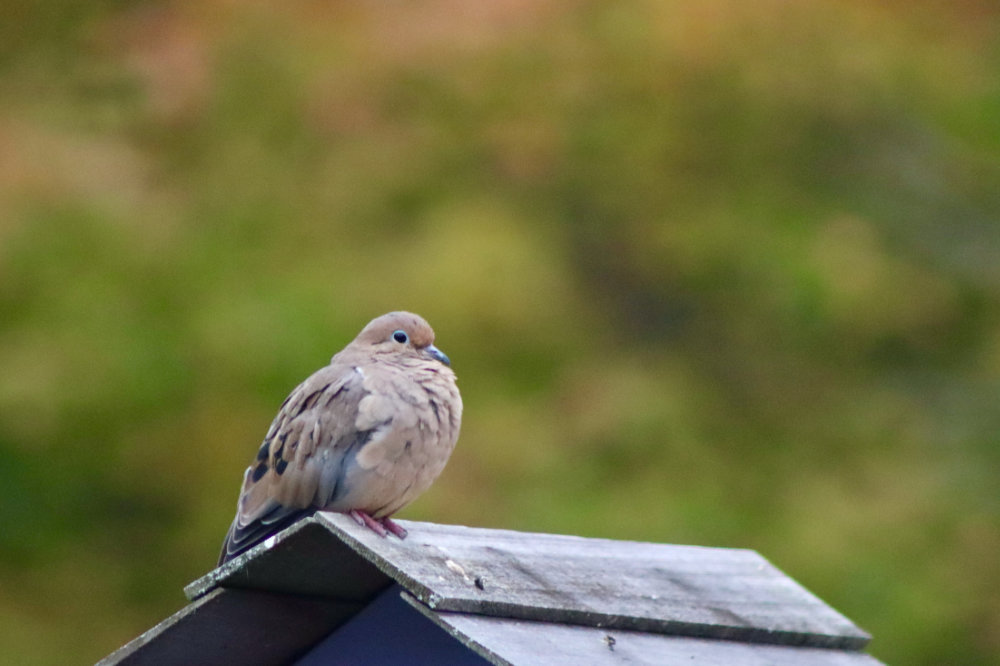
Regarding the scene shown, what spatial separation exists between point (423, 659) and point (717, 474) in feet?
16.7

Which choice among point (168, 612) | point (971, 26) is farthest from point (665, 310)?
point (168, 612)

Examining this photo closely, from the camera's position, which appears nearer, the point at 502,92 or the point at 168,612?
the point at 168,612

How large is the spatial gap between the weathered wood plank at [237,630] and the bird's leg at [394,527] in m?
0.20

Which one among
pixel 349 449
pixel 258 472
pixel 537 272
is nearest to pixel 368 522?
pixel 349 449

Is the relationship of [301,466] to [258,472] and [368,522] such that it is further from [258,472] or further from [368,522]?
[368,522]

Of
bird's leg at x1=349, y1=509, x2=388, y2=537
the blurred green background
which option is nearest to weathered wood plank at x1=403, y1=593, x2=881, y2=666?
bird's leg at x1=349, y1=509, x2=388, y2=537

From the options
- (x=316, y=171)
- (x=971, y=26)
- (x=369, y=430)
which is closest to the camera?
(x=369, y=430)

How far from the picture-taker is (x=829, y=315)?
8.72 metres

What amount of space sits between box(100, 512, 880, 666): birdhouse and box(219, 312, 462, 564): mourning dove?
0.57 ft

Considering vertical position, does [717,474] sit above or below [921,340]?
below

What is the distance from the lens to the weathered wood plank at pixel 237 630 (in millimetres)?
3238

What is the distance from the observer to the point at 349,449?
3.72m

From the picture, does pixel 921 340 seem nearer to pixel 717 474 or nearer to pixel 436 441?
pixel 717 474

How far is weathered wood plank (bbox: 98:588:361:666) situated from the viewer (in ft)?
10.6
